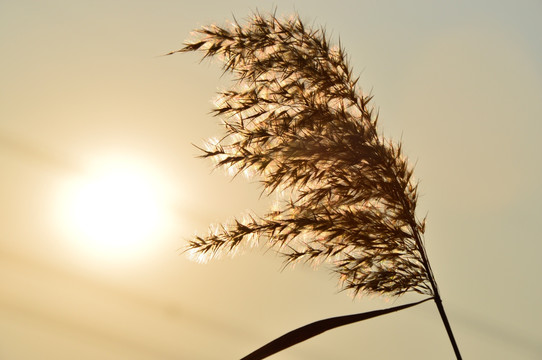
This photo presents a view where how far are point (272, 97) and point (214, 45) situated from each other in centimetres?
47

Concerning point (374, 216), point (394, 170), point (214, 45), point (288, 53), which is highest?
point (214, 45)

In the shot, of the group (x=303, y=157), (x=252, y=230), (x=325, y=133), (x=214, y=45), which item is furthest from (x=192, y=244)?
(x=214, y=45)

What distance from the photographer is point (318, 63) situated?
284cm

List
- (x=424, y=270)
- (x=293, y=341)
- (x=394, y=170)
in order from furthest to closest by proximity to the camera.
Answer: (x=394, y=170) → (x=424, y=270) → (x=293, y=341)

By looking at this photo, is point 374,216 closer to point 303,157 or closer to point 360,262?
point 360,262

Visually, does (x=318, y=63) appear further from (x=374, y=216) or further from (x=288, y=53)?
(x=374, y=216)

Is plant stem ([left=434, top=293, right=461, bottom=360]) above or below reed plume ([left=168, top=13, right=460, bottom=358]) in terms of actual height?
below

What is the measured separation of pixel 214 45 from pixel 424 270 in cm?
168

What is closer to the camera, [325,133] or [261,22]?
[325,133]

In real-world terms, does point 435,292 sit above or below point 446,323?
above

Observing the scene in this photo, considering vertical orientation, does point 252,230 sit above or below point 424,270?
above

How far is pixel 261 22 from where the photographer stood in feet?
9.52

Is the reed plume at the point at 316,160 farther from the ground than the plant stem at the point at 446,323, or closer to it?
farther from the ground

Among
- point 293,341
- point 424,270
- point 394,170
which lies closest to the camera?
point 293,341
